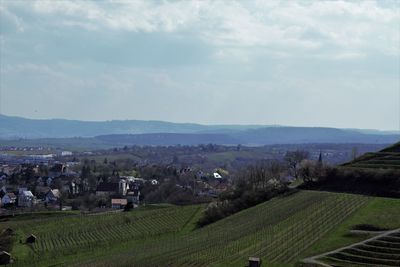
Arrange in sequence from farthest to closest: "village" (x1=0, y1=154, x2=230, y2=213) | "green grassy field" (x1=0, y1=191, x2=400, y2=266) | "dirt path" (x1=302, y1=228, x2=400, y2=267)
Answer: "village" (x1=0, y1=154, x2=230, y2=213)
"green grassy field" (x1=0, y1=191, x2=400, y2=266)
"dirt path" (x1=302, y1=228, x2=400, y2=267)

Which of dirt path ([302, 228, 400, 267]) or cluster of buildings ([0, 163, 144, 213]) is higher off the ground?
dirt path ([302, 228, 400, 267])

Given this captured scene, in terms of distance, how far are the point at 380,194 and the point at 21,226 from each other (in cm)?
4048

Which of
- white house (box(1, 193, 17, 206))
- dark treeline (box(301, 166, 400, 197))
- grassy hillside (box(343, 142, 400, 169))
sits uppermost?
grassy hillside (box(343, 142, 400, 169))

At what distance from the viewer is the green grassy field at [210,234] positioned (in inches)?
1683

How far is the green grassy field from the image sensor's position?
4275 cm

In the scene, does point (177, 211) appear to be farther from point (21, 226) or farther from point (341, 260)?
point (341, 260)

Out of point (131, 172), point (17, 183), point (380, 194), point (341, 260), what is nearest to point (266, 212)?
point (380, 194)

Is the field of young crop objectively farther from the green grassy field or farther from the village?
the village

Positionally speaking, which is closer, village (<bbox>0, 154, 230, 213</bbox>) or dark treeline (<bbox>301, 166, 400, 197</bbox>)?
dark treeline (<bbox>301, 166, 400, 197</bbox>)

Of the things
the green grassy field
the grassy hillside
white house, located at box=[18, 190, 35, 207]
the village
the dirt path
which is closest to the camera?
the dirt path

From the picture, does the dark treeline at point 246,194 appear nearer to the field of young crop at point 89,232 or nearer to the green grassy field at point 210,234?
the green grassy field at point 210,234

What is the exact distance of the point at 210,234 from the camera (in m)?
55.8

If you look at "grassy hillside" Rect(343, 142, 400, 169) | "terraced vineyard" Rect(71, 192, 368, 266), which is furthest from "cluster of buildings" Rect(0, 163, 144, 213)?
"terraced vineyard" Rect(71, 192, 368, 266)

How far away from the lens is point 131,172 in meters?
167
